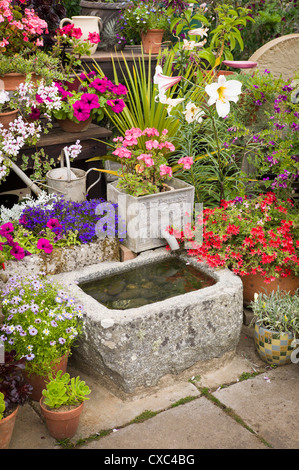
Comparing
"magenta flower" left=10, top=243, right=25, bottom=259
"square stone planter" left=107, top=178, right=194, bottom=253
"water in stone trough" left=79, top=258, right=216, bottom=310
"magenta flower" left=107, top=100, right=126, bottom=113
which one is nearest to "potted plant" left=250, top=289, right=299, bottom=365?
"water in stone trough" left=79, top=258, right=216, bottom=310

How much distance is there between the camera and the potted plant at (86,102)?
3.69 m

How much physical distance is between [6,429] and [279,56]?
357 centimetres

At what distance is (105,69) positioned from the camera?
181 inches

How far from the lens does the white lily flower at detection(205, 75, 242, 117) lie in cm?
300

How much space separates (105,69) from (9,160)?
1.67 meters

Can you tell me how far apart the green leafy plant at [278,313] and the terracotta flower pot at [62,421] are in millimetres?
1213

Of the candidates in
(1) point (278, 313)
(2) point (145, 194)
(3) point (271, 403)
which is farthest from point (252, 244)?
(3) point (271, 403)

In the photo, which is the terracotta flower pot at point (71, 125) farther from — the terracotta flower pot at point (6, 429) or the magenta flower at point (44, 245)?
the terracotta flower pot at point (6, 429)

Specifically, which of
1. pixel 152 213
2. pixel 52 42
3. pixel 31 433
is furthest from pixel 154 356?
pixel 52 42

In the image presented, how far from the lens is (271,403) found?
2.77 m

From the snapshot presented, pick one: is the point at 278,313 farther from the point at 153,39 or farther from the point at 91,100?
the point at 153,39

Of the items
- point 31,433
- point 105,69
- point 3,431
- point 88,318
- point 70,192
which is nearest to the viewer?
point 3,431

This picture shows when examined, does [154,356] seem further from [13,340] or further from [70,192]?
[70,192]

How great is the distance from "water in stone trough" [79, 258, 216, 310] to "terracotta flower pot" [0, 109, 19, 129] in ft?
4.00
